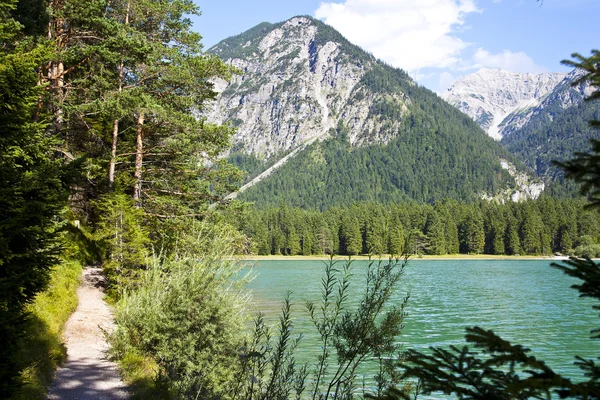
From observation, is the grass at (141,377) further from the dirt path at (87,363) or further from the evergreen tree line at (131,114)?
the evergreen tree line at (131,114)

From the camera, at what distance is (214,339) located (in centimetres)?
1025

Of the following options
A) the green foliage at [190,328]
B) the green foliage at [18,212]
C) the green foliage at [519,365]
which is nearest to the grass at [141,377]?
the green foliage at [190,328]

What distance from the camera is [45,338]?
11.0 m

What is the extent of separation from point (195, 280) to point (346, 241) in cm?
11291

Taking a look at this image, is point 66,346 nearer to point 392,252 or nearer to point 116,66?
point 392,252

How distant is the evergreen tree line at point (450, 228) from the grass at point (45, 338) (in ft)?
308

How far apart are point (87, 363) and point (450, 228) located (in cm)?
12206

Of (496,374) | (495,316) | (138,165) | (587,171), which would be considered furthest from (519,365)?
(495,316)

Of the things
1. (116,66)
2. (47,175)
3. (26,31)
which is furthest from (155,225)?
(47,175)

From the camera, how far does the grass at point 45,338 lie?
8125mm

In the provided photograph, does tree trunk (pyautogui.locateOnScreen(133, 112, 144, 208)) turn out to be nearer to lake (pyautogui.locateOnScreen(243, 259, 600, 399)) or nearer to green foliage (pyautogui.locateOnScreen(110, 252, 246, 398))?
lake (pyautogui.locateOnScreen(243, 259, 600, 399))

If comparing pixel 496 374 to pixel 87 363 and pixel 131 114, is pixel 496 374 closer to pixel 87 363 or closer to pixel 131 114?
pixel 87 363

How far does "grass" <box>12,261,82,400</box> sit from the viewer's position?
8.12m

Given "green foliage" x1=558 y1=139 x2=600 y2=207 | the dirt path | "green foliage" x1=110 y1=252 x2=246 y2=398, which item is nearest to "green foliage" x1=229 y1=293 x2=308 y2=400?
"green foliage" x1=110 y1=252 x2=246 y2=398
